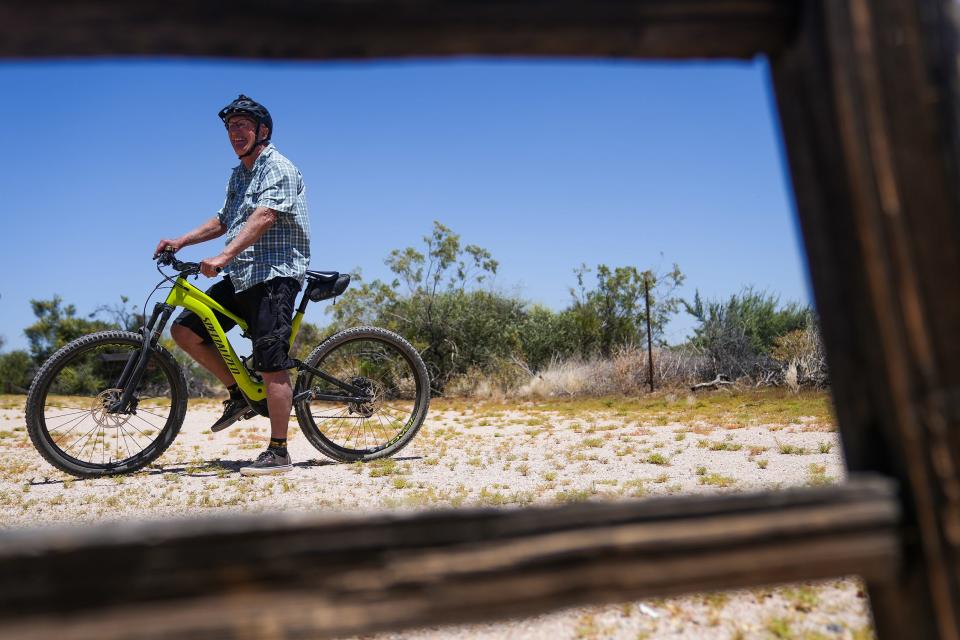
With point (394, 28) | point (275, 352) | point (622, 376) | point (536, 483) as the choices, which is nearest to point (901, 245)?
point (394, 28)

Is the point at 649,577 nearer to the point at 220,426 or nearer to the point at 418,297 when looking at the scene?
the point at 220,426

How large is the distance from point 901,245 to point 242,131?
13.5 feet

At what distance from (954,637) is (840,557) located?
0.63 ft

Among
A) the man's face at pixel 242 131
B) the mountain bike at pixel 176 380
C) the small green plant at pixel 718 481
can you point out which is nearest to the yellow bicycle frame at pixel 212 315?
the mountain bike at pixel 176 380

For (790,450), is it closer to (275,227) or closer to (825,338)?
(275,227)

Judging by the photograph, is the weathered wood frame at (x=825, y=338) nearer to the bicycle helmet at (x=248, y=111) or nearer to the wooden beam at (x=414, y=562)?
the wooden beam at (x=414, y=562)

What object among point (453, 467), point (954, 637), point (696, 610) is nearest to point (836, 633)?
point (696, 610)

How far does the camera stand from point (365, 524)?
855 mm

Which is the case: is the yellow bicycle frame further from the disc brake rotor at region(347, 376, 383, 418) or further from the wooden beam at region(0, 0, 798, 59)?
the wooden beam at region(0, 0, 798, 59)

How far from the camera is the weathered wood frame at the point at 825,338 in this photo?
839 mm

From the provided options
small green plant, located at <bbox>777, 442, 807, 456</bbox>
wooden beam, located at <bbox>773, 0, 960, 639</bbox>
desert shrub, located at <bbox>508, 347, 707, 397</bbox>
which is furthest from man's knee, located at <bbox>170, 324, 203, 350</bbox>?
desert shrub, located at <bbox>508, 347, 707, 397</bbox>

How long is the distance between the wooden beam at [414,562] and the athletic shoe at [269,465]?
3.61 metres

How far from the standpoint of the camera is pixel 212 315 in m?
4.42

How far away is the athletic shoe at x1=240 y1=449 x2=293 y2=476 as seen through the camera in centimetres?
426
